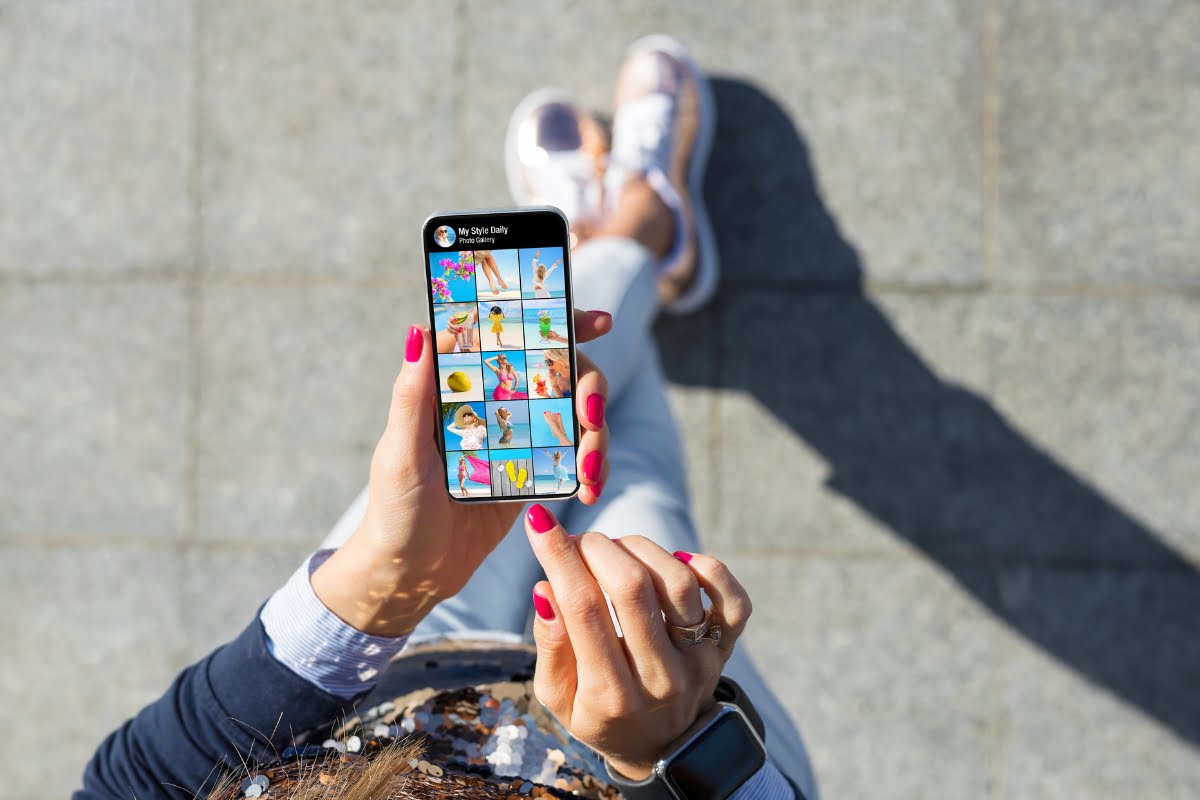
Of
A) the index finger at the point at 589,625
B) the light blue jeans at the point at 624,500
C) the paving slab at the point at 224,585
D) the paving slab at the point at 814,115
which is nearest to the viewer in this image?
the index finger at the point at 589,625

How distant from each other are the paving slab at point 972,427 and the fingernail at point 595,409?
51.4 inches

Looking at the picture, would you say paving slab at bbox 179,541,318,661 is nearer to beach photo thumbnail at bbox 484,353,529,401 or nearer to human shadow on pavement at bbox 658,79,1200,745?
human shadow on pavement at bbox 658,79,1200,745

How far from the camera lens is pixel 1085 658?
92.4 inches

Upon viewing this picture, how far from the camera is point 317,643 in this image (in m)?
1.22

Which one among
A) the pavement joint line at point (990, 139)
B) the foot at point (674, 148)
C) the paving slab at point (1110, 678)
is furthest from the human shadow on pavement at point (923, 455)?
the pavement joint line at point (990, 139)

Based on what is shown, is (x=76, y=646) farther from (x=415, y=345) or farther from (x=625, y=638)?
(x=625, y=638)

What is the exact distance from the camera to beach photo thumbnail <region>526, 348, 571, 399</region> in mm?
1184

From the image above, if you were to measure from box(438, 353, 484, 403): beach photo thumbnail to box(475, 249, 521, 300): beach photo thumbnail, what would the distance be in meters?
0.09

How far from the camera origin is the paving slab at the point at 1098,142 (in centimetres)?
233

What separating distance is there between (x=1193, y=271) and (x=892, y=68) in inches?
39.8

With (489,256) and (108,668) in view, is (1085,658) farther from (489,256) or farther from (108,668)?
(108,668)

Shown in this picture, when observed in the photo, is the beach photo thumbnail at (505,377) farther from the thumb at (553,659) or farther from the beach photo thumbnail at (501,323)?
the thumb at (553,659)

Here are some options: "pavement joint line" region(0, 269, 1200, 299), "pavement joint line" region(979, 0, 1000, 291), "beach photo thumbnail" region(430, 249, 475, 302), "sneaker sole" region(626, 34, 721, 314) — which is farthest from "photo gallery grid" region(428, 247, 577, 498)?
"pavement joint line" region(979, 0, 1000, 291)

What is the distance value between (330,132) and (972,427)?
2.05 meters
